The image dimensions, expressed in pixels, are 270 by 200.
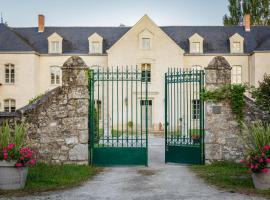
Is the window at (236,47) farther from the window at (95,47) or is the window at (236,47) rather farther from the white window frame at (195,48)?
the window at (95,47)

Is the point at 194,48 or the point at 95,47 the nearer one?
the point at 194,48

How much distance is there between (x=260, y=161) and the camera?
7.59 meters

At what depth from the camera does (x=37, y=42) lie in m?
37.1

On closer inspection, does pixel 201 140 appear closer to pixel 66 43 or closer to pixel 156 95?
pixel 156 95

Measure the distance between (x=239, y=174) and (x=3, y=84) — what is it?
94.4 feet

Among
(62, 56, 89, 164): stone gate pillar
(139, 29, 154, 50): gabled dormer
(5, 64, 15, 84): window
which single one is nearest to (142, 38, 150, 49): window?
(139, 29, 154, 50): gabled dormer

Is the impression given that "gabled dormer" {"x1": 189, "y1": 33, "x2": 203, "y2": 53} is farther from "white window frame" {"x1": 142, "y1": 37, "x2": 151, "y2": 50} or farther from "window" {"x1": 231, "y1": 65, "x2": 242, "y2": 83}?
"white window frame" {"x1": 142, "y1": 37, "x2": 151, "y2": 50}

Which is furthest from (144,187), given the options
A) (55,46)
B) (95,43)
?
(55,46)

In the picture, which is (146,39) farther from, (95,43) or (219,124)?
(219,124)

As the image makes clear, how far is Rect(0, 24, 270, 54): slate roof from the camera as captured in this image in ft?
116

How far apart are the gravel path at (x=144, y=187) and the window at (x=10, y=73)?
2654cm

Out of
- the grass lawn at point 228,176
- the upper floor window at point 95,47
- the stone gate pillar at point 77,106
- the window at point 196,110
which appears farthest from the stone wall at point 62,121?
the upper floor window at point 95,47

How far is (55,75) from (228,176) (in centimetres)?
2859

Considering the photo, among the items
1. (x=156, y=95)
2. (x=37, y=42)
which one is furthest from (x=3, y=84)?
(x=156, y=95)
